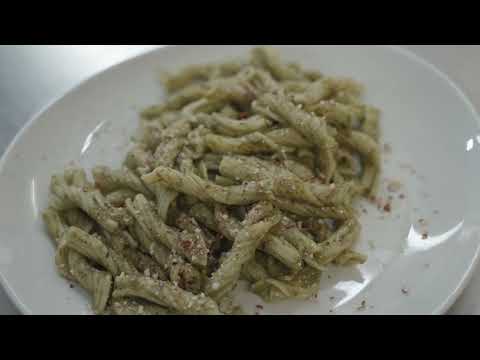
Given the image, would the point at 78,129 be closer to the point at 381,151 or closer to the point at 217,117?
the point at 217,117

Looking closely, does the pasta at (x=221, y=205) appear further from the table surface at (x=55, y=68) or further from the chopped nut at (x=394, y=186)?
the table surface at (x=55, y=68)

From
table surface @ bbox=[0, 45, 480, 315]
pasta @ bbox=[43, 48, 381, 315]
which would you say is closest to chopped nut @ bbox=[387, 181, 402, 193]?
pasta @ bbox=[43, 48, 381, 315]

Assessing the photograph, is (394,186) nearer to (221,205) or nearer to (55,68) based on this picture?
(221,205)

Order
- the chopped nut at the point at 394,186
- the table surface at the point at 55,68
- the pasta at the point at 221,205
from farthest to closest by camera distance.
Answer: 1. the table surface at the point at 55,68
2. the chopped nut at the point at 394,186
3. the pasta at the point at 221,205

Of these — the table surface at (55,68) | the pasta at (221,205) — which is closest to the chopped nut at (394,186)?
the pasta at (221,205)

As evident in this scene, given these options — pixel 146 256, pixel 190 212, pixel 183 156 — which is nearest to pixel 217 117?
pixel 183 156

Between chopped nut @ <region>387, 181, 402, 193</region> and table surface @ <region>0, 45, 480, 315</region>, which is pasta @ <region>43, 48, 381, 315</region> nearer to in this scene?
chopped nut @ <region>387, 181, 402, 193</region>
